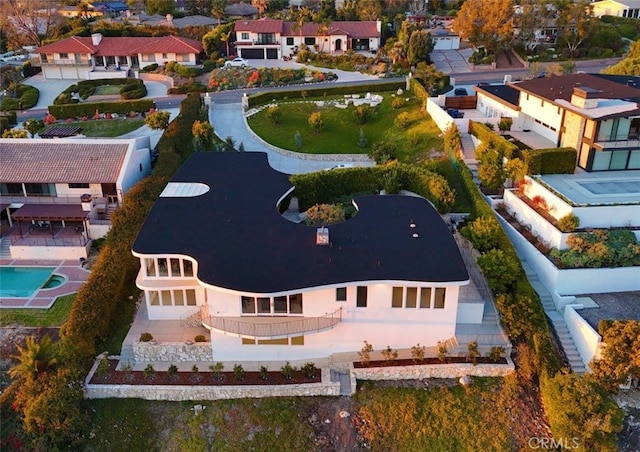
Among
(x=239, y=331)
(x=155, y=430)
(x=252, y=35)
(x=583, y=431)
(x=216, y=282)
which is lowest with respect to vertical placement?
(x=155, y=430)

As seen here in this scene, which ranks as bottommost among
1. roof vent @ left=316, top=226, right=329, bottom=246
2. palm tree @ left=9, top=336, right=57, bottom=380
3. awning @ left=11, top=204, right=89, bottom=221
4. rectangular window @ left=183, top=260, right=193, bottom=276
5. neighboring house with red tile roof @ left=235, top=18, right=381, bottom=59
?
palm tree @ left=9, top=336, right=57, bottom=380

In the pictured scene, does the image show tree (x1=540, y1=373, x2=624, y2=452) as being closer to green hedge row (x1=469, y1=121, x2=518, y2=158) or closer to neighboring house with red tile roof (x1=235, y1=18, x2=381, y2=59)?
green hedge row (x1=469, y1=121, x2=518, y2=158)

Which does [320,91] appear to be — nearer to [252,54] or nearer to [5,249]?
[252,54]

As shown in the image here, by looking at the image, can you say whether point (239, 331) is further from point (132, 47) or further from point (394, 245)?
point (132, 47)

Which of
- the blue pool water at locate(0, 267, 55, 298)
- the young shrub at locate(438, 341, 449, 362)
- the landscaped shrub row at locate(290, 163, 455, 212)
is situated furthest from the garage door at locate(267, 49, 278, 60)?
the young shrub at locate(438, 341, 449, 362)

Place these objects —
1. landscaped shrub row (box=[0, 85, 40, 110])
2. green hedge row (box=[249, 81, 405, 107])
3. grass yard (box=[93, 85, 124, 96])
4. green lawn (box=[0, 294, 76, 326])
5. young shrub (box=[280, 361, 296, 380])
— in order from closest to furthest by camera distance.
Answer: young shrub (box=[280, 361, 296, 380]) → green lawn (box=[0, 294, 76, 326]) → green hedge row (box=[249, 81, 405, 107]) → landscaped shrub row (box=[0, 85, 40, 110]) → grass yard (box=[93, 85, 124, 96])

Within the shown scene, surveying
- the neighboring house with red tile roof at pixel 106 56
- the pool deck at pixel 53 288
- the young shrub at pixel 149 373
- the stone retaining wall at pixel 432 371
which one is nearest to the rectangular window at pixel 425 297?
the stone retaining wall at pixel 432 371

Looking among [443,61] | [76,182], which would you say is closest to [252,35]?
[443,61]
